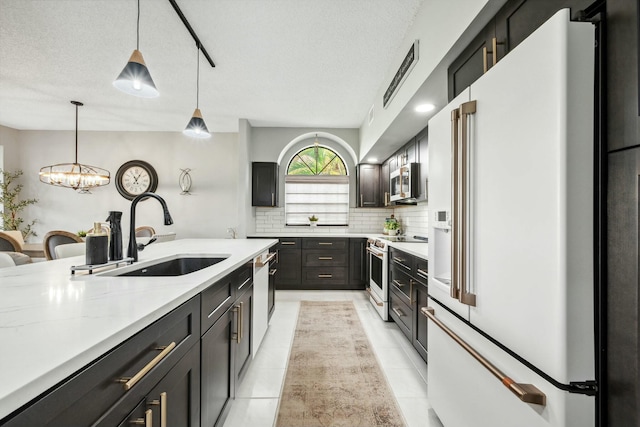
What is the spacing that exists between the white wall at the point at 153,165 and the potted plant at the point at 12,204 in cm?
11

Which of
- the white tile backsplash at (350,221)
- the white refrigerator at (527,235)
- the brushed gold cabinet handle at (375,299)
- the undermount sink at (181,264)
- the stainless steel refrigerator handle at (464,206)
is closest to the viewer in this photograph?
the white refrigerator at (527,235)

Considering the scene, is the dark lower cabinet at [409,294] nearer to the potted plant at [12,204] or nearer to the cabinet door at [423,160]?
the cabinet door at [423,160]

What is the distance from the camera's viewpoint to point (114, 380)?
0.69 m

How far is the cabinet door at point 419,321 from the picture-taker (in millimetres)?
2182

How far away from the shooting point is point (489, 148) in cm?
113

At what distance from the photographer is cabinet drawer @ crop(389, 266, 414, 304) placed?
2596 mm

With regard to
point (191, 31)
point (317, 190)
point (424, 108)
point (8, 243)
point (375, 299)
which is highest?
point (191, 31)

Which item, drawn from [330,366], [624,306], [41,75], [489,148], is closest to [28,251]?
[41,75]

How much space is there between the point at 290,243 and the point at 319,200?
1.18 metres

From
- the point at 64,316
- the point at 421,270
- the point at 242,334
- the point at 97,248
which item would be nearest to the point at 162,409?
the point at 64,316

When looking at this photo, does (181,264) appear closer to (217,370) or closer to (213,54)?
(217,370)

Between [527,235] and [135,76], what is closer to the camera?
[527,235]

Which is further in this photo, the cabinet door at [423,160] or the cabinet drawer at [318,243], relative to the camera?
the cabinet drawer at [318,243]

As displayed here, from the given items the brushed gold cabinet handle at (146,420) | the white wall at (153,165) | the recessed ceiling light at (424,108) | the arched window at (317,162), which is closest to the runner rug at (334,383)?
the brushed gold cabinet handle at (146,420)
